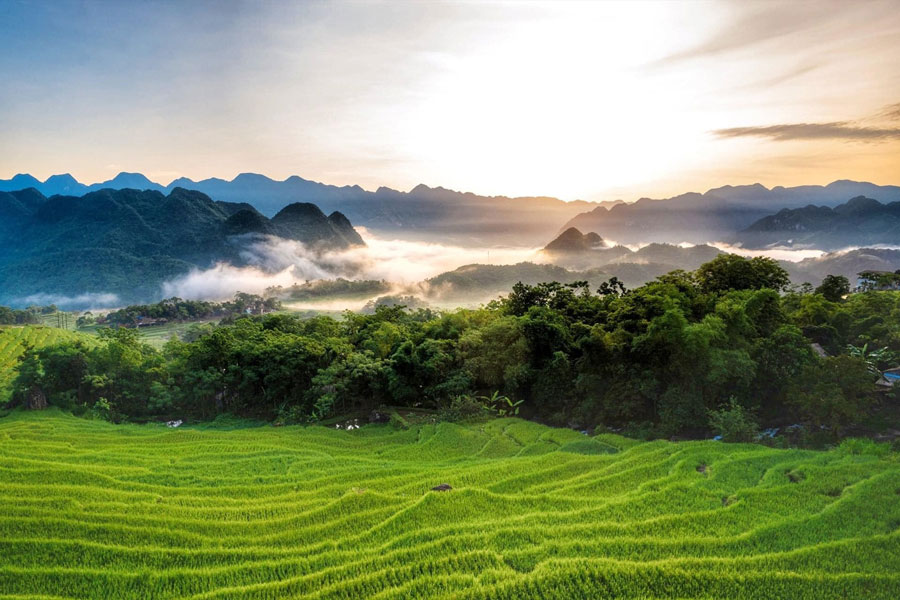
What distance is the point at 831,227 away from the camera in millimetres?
77875

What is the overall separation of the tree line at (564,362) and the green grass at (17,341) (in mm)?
8209

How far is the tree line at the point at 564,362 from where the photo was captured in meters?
15.3

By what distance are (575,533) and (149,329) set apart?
228 feet

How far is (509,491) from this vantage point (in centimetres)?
935

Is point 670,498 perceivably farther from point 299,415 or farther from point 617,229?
point 617,229

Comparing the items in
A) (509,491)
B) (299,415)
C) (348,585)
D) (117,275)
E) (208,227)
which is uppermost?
(208,227)

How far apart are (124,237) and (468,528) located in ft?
463

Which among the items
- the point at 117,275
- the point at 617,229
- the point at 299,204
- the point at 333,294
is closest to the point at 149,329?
the point at 333,294

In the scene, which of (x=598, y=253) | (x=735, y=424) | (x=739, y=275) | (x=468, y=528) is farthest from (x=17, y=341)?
(x=598, y=253)

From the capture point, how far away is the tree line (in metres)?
15.3

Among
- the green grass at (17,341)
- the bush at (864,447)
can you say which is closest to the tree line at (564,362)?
the bush at (864,447)

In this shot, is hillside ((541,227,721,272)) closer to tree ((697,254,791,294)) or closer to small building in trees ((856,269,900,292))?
small building in trees ((856,269,900,292))

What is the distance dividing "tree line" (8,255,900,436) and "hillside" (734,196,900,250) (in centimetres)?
4727

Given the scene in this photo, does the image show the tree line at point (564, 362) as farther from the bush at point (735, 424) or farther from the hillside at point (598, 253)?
the hillside at point (598, 253)
